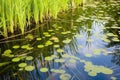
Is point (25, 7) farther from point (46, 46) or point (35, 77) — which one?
point (35, 77)

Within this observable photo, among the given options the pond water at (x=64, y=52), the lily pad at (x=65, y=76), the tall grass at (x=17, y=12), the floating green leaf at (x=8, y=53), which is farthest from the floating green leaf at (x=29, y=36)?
the lily pad at (x=65, y=76)

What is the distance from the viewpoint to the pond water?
77.0 inches

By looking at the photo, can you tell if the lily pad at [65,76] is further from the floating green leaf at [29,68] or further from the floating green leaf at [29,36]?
the floating green leaf at [29,36]

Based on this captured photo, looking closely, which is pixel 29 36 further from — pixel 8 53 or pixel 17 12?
pixel 8 53

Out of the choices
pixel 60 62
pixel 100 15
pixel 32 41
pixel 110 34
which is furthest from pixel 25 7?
A: pixel 100 15

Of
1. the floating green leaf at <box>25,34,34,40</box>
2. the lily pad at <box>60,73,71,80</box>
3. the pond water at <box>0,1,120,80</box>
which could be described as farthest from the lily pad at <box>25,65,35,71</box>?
the floating green leaf at <box>25,34,34,40</box>

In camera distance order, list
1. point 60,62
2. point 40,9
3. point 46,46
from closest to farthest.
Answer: point 60,62 → point 46,46 → point 40,9

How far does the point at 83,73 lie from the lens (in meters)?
1.97

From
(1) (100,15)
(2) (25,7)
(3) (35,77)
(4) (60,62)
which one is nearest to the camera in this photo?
(3) (35,77)

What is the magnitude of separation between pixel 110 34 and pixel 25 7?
1.48 m

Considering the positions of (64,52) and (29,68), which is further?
(64,52)

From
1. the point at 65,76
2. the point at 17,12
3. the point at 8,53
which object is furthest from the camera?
the point at 17,12

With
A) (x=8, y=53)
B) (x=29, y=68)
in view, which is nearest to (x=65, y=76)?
(x=29, y=68)

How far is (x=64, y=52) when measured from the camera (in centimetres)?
247
